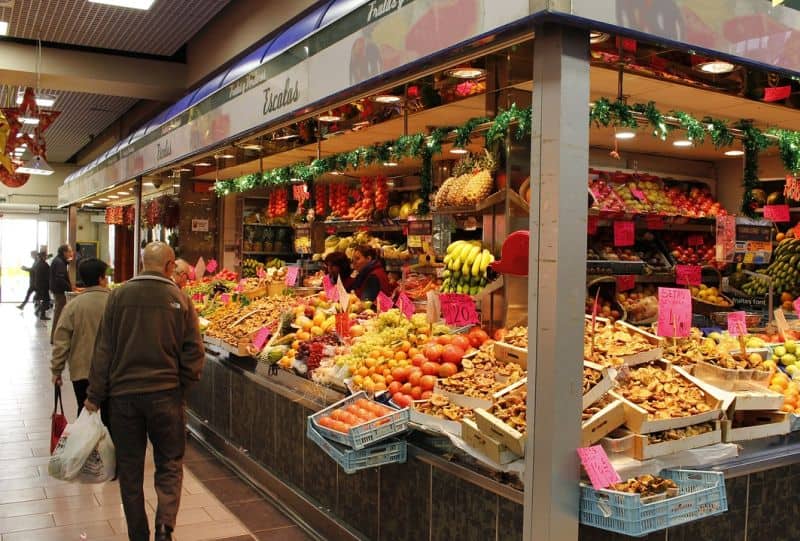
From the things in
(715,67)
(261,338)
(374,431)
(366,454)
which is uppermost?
(715,67)

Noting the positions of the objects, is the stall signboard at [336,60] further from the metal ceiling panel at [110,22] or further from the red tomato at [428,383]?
the metal ceiling panel at [110,22]

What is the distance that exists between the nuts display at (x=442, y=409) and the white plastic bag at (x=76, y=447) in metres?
1.83

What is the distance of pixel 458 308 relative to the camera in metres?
4.69

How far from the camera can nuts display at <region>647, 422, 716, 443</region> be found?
322cm

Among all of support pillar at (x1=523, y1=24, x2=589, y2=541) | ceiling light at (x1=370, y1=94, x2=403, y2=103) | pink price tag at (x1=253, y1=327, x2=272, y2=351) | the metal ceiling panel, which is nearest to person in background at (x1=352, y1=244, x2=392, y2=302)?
pink price tag at (x1=253, y1=327, x2=272, y2=351)

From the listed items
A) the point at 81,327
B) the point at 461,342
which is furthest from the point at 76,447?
the point at 461,342

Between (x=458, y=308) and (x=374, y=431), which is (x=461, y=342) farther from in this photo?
(x=374, y=431)

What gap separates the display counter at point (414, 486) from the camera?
326 cm

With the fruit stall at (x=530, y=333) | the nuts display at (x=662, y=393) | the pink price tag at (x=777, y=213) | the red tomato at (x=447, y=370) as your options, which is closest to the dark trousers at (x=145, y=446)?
the fruit stall at (x=530, y=333)

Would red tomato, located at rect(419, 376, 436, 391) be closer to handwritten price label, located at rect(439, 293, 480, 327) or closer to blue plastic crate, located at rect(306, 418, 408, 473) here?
blue plastic crate, located at rect(306, 418, 408, 473)

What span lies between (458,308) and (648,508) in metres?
2.11

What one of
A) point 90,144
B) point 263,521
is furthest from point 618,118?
point 90,144

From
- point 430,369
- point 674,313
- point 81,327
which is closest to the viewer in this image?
point 674,313

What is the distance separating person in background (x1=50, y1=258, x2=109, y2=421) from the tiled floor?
2.24 feet
